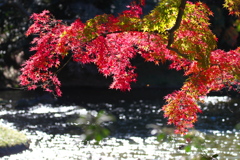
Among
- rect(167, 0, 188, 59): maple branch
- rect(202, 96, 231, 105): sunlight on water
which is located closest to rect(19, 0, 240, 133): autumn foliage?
rect(167, 0, 188, 59): maple branch

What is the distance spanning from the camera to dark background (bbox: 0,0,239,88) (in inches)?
1254

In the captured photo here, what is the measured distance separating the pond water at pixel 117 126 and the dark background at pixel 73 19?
239 centimetres

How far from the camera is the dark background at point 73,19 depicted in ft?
104

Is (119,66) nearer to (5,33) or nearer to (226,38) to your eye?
(226,38)

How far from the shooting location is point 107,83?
105ft

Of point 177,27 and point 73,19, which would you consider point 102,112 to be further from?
point 73,19

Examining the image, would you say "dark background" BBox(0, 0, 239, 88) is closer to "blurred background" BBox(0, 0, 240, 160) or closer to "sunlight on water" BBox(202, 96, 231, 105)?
"blurred background" BBox(0, 0, 240, 160)

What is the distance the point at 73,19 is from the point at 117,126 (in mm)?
15123

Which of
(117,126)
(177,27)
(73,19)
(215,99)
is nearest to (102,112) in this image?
(177,27)

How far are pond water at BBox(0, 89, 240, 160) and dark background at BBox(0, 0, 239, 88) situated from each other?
7.85 ft

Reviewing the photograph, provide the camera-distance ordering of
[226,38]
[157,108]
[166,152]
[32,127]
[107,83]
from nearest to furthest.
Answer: [166,152] → [32,127] → [157,108] → [107,83] → [226,38]

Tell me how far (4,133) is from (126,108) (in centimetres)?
968

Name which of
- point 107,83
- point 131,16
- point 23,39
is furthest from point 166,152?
point 23,39

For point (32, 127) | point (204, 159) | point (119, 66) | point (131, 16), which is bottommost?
point (32, 127)
